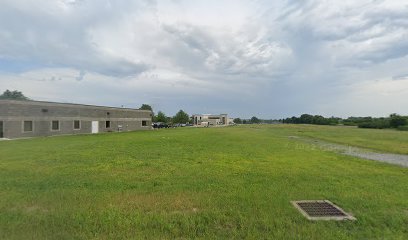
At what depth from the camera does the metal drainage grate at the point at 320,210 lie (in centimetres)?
543

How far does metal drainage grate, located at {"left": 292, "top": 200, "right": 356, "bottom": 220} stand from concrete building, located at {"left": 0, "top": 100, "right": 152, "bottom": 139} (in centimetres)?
3904

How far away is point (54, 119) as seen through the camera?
1649 inches

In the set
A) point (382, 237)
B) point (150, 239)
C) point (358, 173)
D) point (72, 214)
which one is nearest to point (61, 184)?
point (72, 214)

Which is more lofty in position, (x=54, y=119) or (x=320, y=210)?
(x=54, y=119)

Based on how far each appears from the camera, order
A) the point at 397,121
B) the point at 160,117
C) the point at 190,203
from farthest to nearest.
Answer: the point at 160,117
the point at 397,121
the point at 190,203

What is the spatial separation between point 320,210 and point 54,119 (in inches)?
1759

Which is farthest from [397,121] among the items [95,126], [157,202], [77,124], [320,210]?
[157,202]

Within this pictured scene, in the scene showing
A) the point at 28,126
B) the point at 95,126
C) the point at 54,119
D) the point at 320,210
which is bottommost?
the point at 320,210

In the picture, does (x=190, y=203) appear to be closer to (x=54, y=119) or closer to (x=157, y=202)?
(x=157, y=202)

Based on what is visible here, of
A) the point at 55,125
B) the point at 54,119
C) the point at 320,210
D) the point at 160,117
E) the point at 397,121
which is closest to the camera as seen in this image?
the point at 320,210

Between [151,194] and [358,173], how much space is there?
8.70m

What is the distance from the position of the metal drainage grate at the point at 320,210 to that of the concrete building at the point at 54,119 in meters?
39.0

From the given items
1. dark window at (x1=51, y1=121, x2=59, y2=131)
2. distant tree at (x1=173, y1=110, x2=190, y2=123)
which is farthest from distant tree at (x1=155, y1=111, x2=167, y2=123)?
dark window at (x1=51, y1=121, x2=59, y2=131)

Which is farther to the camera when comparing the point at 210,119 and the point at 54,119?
the point at 210,119
